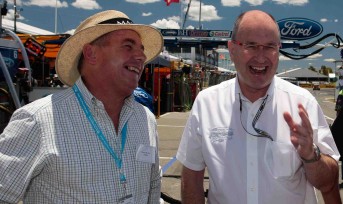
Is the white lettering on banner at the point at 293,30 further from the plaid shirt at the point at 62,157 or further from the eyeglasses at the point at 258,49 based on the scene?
the plaid shirt at the point at 62,157

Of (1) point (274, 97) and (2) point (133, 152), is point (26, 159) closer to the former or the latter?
(2) point (133, 152)

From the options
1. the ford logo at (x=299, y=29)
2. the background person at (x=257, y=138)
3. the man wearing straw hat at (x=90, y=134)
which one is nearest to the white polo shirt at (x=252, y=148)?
the background person at (x=257, y=138)

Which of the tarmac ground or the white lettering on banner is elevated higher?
the white lettering on banner

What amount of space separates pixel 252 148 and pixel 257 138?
0.06m

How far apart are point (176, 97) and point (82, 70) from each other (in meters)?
16.5

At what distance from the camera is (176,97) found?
18812 mm

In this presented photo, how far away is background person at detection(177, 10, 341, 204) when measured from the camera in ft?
7.04

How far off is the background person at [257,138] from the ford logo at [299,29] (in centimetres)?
1330

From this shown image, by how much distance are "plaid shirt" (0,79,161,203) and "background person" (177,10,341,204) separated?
45 centimetres

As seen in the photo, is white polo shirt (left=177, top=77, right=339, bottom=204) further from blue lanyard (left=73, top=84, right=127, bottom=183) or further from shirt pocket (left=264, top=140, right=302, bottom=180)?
blue lanyard (left=73, top=84, right=127, bottom=183)

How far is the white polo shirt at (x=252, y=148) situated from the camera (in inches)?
84.5

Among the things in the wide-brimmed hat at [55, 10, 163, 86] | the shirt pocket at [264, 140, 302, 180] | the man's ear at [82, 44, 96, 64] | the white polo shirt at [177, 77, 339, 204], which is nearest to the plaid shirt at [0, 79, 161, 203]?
the man's ear at [82, 44, 96, 64]

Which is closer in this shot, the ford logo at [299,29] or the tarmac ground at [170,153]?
the tarmac ground at [170,153]

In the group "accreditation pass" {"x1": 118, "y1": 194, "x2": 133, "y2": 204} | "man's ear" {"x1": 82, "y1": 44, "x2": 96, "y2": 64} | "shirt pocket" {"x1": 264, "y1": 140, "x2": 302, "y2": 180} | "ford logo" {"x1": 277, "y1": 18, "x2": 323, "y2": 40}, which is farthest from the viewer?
"ford logo" {"x1": 277, "y1": 18, "x2": 323, "y2": 40}
